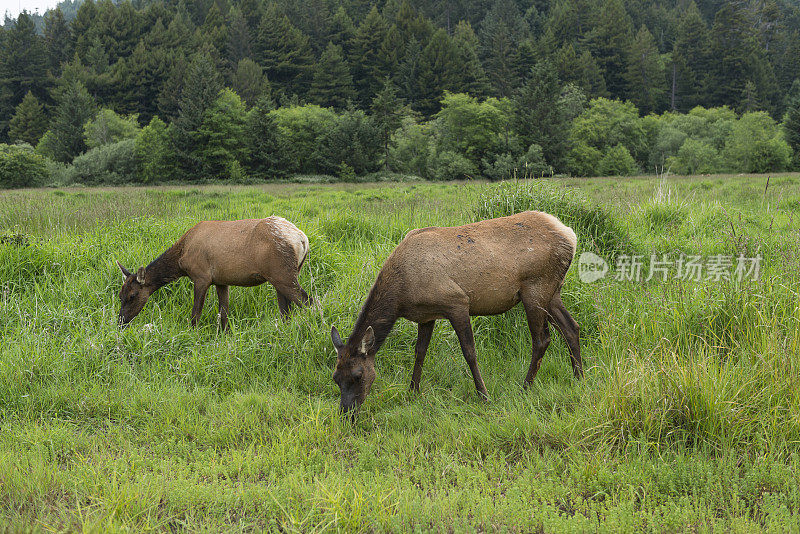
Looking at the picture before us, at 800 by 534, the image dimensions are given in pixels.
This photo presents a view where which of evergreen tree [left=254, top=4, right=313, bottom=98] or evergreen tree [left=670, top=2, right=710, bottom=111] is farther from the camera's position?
evergreen tree [left=670, top=2, right=710, bottom=111]

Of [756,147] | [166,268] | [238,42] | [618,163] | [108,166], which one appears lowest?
[618,163]

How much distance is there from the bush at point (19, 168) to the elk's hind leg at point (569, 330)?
45266 mm

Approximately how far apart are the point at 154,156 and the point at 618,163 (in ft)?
134

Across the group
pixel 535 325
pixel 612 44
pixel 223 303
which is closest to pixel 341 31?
pixel 612 44

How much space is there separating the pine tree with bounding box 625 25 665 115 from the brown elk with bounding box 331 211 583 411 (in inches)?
3026

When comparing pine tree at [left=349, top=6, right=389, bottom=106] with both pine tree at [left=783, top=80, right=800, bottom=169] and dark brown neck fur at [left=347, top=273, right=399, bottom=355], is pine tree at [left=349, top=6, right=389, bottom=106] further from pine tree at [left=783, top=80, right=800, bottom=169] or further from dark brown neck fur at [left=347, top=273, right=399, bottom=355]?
dark brown neck fur at [left=347, top=273, right=399, bottom=355]

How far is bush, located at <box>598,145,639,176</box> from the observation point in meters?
49.4

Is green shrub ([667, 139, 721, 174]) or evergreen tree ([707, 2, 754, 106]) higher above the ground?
evergreen tree ([707, 2, 754, 106])

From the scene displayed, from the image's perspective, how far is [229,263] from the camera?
20.6 ft

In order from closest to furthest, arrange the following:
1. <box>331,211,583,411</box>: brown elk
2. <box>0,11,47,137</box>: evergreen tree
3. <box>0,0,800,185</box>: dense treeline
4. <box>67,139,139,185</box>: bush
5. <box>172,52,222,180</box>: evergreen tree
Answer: <box>331,211,583,411</box>: brown elk
<box>67,139,139,185</box>: bush
<box>172,52,222,180</box>: evergreen tree
<box>0,0,800,185</box>: dense treeline
<box>0,11,47,137</box>: evergreen tree

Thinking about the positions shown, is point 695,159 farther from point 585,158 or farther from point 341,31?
point 341,31

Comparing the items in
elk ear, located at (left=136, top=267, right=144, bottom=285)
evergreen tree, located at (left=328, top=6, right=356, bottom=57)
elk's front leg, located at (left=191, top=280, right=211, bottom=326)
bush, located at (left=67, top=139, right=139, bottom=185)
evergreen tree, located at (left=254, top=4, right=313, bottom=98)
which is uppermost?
evergreen tree, located at (left=328, top=6, right=356, bottom=57)

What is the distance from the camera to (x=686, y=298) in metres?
5.39

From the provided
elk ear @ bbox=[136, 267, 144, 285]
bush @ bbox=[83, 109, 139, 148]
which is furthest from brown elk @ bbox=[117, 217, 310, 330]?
bush @ bbox=[83, 109, 139, 148]
